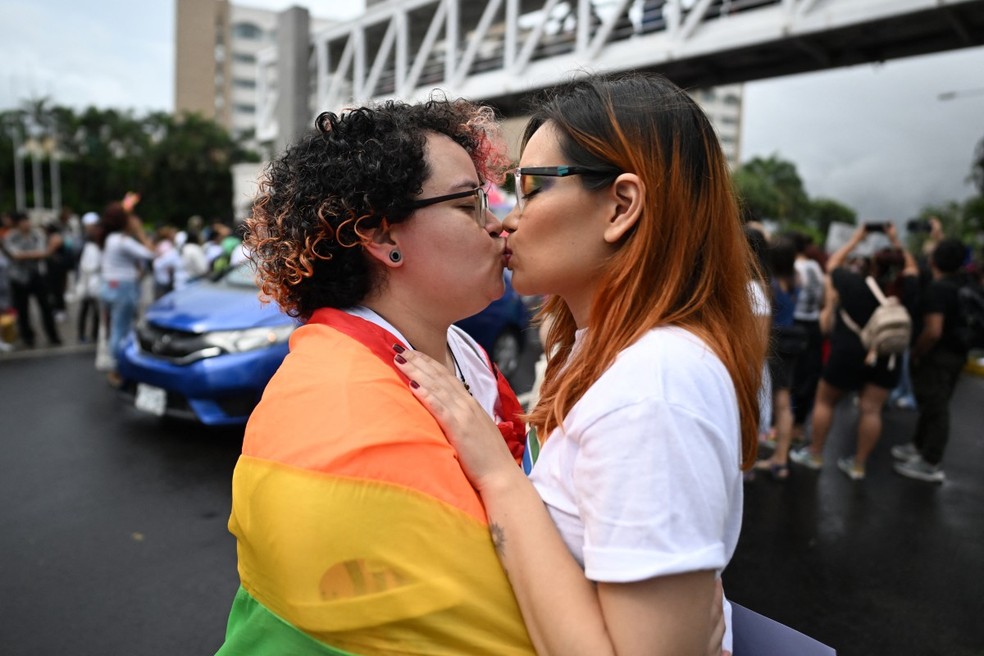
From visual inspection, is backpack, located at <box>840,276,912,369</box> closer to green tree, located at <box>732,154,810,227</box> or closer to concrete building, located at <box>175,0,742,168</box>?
green tree, located at <box>732,154,810,227</box>

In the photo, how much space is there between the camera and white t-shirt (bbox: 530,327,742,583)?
3.31 ft

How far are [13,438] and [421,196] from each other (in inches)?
240

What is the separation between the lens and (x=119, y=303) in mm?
8047

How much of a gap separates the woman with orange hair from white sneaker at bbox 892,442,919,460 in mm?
6273

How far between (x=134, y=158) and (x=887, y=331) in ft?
205

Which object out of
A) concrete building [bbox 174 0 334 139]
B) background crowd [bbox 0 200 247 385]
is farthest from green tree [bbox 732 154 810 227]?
background crowd [bbox 0 200 247 385]

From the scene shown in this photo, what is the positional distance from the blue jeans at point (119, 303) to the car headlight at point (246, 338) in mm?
2790

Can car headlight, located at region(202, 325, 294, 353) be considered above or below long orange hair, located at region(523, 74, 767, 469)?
below

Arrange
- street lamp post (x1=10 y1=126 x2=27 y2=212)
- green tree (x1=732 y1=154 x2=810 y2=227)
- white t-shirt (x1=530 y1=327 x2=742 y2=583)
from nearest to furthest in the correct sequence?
white t-shirt (x1=530 y1=327 x2=742 y2=583) < street lamp post (x1=10 y1=126 x2=27 y2=212) < green tree (x1=732 y1=154 x2=810 y2=227)

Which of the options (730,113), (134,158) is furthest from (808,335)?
(730,113)

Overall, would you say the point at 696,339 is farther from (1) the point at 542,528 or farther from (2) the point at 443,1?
(2) the point at 443,1

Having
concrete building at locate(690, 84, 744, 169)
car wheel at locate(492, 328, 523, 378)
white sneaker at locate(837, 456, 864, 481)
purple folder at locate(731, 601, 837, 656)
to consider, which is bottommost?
white sneaker at locate(837, 456, 864, 481)

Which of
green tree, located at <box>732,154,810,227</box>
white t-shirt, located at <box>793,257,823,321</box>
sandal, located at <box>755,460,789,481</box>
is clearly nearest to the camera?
sandal, located at <box>755,460,789,481</box>

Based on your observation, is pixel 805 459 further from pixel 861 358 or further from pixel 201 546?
pixel 201 546
